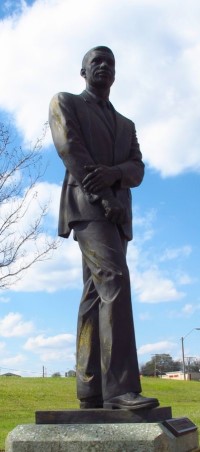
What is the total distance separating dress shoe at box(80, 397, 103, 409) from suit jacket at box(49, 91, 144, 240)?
1156mm

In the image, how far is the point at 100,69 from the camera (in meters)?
5.05

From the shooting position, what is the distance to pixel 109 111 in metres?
5.32

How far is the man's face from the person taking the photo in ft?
16.5

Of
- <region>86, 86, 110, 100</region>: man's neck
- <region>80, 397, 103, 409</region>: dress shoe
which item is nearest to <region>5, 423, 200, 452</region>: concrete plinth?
<region>80, 397, 103, 409</region>: dress shoe

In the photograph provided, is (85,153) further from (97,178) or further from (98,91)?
(98,91)

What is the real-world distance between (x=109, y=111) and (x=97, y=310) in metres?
1.62

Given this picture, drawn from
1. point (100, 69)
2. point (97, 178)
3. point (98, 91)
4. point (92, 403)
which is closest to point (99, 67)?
point (100, 69)

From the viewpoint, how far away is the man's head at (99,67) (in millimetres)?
5039

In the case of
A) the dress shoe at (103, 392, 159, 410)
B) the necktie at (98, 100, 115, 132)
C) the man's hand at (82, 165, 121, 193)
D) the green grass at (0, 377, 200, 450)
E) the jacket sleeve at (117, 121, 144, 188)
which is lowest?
the dress shoe at (103, 392, 159, 410)

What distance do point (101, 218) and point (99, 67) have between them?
3.95 ft

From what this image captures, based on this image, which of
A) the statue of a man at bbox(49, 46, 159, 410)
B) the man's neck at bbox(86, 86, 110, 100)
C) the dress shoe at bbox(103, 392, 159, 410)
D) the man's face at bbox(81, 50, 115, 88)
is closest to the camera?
the dress shoe at bbox(103, 392, 159, 410)

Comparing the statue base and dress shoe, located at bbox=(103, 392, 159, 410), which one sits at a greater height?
dress shoe, located at bbox=(103, 392, 159, 410)

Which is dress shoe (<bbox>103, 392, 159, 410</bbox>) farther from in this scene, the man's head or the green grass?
the green grass

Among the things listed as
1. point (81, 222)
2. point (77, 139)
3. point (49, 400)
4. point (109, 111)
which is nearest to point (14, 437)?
point (81, 222)
